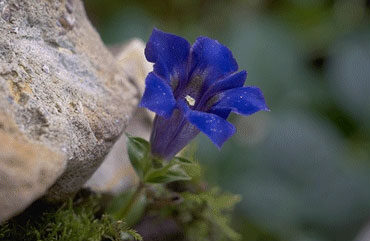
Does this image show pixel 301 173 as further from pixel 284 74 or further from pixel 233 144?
pixel 284 74

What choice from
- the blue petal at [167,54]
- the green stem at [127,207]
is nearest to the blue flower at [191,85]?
the blue petal at [167,54]

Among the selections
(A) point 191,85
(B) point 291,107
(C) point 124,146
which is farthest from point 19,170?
(B) point 291,107

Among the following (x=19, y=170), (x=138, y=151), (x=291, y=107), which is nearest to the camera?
(x=19, y=170)

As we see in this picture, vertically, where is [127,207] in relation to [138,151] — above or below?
below

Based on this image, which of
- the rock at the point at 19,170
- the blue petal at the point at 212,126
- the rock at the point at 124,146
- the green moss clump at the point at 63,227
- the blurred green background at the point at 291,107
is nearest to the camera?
the rock at the point at 19,170

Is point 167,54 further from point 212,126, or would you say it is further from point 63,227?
point 63,227

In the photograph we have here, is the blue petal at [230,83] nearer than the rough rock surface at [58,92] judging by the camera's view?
No

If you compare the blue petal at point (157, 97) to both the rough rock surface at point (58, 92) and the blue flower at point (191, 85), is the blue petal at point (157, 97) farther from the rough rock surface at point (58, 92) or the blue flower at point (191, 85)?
the rough rock surface at point (58, 92)
